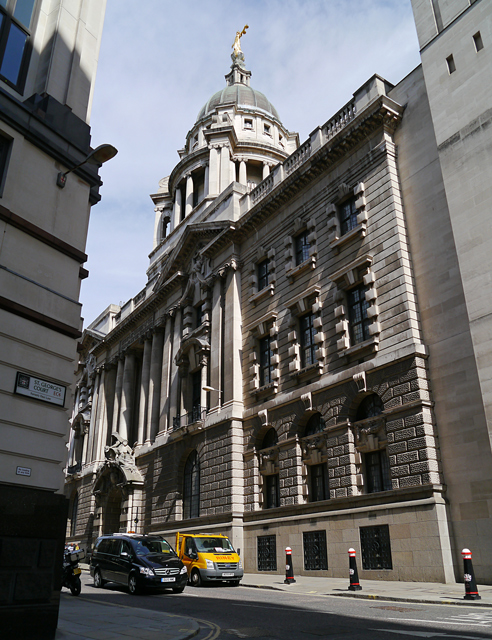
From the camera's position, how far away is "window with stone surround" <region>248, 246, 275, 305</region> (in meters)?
30.4

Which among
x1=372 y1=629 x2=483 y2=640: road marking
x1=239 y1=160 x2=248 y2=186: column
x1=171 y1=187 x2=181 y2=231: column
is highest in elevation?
x1=239 y1=160 x2=248 y2=186: column

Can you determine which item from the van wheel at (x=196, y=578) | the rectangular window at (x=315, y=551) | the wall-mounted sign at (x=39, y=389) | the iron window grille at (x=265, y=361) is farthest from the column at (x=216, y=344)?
the wall-mounted sign at (x=39, y=389)

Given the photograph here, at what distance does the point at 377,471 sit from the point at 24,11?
19.1m

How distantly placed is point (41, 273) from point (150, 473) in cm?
2896

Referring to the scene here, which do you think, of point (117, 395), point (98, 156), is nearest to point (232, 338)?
point (117, 395)

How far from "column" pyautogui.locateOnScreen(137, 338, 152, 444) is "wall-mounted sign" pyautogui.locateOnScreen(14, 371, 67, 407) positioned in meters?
30.7

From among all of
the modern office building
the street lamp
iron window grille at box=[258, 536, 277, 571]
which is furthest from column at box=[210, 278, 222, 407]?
the street lamp

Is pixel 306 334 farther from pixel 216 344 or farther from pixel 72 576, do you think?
pixel 72 576

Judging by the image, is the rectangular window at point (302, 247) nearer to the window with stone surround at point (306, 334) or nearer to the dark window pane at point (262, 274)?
the window with stone surround at point (306, 334)

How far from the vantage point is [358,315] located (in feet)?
80.1

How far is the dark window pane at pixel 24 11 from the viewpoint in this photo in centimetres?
1278

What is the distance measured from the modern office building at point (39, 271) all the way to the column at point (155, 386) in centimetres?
2836

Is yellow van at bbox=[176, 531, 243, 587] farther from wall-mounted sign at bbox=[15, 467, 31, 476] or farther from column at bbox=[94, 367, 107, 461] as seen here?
column at bbox=[94, 367, 107, 461]

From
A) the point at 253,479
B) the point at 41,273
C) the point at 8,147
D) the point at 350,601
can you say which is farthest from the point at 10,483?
the point at 253,479
